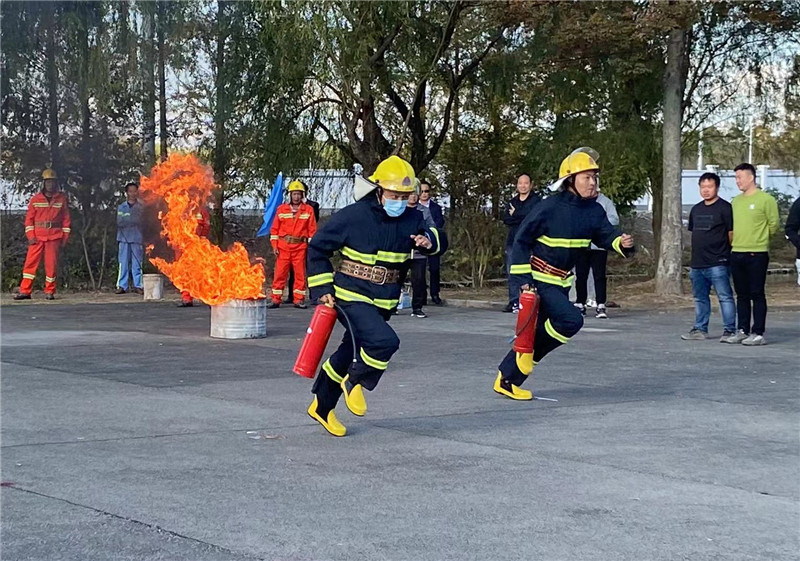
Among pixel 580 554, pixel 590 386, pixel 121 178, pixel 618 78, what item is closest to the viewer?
pixel 580 554

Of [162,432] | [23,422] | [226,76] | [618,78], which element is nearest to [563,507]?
[162,432]

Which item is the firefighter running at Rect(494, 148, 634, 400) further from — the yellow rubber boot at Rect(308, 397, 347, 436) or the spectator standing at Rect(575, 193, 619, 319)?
Result: the spectator standing at Rect(575, 193, 619, 319)

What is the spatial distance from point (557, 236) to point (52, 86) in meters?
15.2

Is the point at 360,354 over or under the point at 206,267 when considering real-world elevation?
under

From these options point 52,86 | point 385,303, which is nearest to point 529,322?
point 385,303

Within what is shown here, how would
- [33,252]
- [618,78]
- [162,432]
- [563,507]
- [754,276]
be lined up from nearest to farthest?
[563,507]
[162,432]
[754,276]
[33,252]
[618,78]

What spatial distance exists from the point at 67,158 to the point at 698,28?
A: 1208cm

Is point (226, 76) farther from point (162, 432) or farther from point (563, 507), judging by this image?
point (563, 507)

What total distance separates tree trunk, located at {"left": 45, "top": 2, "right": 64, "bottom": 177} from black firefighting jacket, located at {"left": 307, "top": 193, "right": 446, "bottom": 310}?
15133 millimetres

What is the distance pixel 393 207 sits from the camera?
7.62 meters

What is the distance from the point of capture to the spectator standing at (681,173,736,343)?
13359 mm

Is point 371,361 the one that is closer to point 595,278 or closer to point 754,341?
point 754,341

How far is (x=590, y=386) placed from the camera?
393 inches

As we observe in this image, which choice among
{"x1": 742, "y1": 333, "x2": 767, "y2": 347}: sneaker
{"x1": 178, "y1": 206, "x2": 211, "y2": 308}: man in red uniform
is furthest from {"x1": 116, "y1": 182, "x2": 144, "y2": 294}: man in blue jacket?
{"x1": 742, "y1": 333, "x2": 767, "y2": 347}: sneaker
